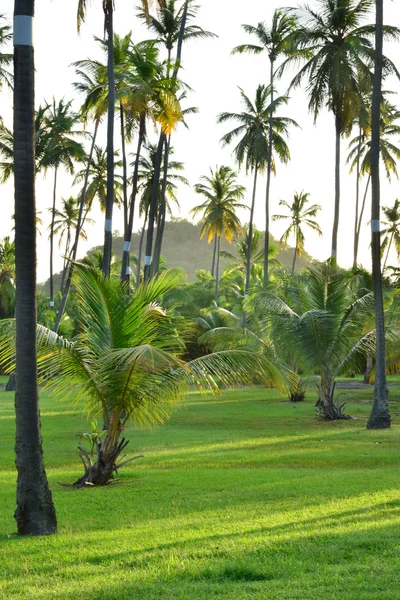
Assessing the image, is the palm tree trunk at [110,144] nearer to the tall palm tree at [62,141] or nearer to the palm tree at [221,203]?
the tall palm tree at [62,141]

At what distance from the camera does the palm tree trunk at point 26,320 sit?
8.12 meters

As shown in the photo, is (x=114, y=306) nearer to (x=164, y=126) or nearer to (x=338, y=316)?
(x=338, y=316)

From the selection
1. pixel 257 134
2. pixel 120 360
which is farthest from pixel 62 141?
pixel 120 360

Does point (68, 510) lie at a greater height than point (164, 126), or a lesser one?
lesser

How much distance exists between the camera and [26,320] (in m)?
8.12

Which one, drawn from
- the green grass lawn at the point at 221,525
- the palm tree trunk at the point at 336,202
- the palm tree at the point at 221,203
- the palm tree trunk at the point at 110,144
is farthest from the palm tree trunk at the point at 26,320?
the palm tree at the point at 221,203

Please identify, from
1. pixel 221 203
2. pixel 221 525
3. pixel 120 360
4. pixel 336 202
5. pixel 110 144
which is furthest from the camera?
pixel 221 203

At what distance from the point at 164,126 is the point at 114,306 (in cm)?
1455

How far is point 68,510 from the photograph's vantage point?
32.2 ft

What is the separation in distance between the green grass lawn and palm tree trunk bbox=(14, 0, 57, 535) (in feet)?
1.27

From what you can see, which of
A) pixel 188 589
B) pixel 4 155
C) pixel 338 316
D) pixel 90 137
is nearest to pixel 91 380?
pixel 188 589

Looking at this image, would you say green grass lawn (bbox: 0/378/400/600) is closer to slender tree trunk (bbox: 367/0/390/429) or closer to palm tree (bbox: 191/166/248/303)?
slender tree trunk (bbox: 367/0/390/429)

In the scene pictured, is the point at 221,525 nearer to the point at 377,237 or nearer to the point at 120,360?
the point at 120,360

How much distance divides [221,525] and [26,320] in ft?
9.34
